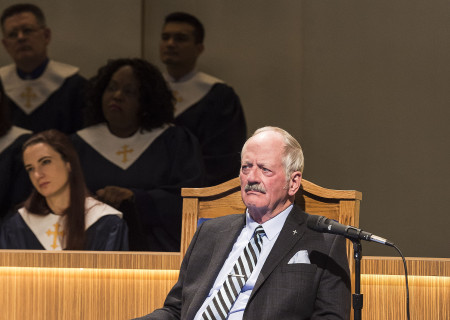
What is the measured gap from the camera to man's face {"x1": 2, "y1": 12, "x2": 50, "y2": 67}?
208 inches

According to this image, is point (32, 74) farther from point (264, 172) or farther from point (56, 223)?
point (264, 172)

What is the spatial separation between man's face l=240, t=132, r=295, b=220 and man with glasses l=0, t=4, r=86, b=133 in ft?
8.98

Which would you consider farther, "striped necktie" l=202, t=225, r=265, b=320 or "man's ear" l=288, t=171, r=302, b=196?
"man's ear" l=288, t=171, r=302, b=196

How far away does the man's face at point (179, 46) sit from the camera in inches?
199

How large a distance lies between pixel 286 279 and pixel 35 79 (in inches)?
134

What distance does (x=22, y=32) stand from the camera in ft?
17.4

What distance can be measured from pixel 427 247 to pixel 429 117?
0.84m

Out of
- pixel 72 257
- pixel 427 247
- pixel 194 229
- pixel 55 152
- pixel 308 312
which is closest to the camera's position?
pixel 308 312

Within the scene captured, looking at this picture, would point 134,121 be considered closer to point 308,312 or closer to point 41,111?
point 41,111

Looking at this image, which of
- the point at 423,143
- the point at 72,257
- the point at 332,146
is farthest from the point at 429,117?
the point at 72,257

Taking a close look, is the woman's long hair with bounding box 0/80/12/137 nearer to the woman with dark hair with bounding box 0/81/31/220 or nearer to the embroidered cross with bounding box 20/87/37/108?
the woman with dark hair with bounding box 0/81/31/220

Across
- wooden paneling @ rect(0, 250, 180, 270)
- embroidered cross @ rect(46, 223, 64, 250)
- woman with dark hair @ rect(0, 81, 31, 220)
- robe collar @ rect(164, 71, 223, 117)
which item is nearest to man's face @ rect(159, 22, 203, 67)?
robe collar @ rect(164, 71, 223, 117)

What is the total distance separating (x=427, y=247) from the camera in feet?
14.6

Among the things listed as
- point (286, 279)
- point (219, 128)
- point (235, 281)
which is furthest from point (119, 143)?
point (286, 279)
